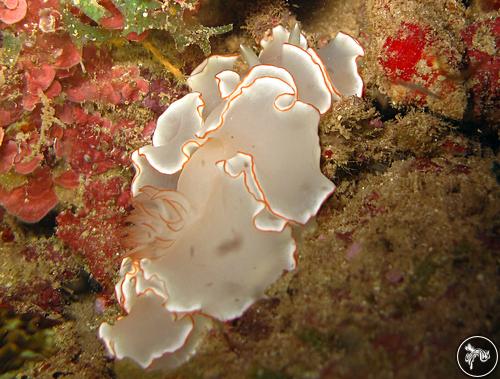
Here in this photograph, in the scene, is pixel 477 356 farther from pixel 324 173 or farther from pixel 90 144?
pixel 90 144

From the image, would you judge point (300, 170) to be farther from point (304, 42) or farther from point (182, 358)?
point (182, 358)

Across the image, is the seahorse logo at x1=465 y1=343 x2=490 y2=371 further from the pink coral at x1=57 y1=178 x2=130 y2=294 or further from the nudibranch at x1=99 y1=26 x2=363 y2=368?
the pink coral at x1=57 y1=178 x2=130 y2=294

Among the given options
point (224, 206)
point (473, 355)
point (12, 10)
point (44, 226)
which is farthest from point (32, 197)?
point (473, 355)

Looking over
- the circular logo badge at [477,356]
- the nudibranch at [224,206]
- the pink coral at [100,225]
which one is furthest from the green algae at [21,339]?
the circular logo badge at [477,356]

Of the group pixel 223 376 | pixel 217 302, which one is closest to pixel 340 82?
pixel 217 302

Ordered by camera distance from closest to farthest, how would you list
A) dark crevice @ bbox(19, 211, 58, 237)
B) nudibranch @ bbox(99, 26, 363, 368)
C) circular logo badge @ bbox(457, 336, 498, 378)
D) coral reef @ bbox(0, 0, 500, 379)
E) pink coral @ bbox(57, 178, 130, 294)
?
1. circular logo badge @ bbox(457, 336, 498, 378)
2. coral reef @ bbox(0, 0, 500, 379)
3. nudibranch @ bbox(99, 26, 363, 368)
4. pink coral @ bbox(57, 178, 130, 294)
5. dark crevice @ bbox(19, 211, 58, 237)

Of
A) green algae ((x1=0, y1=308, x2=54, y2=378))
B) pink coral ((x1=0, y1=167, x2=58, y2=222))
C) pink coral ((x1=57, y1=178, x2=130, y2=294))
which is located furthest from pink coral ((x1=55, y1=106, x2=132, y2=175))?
green algae ((x1=0, y1=308, x2=54, y2=378))
